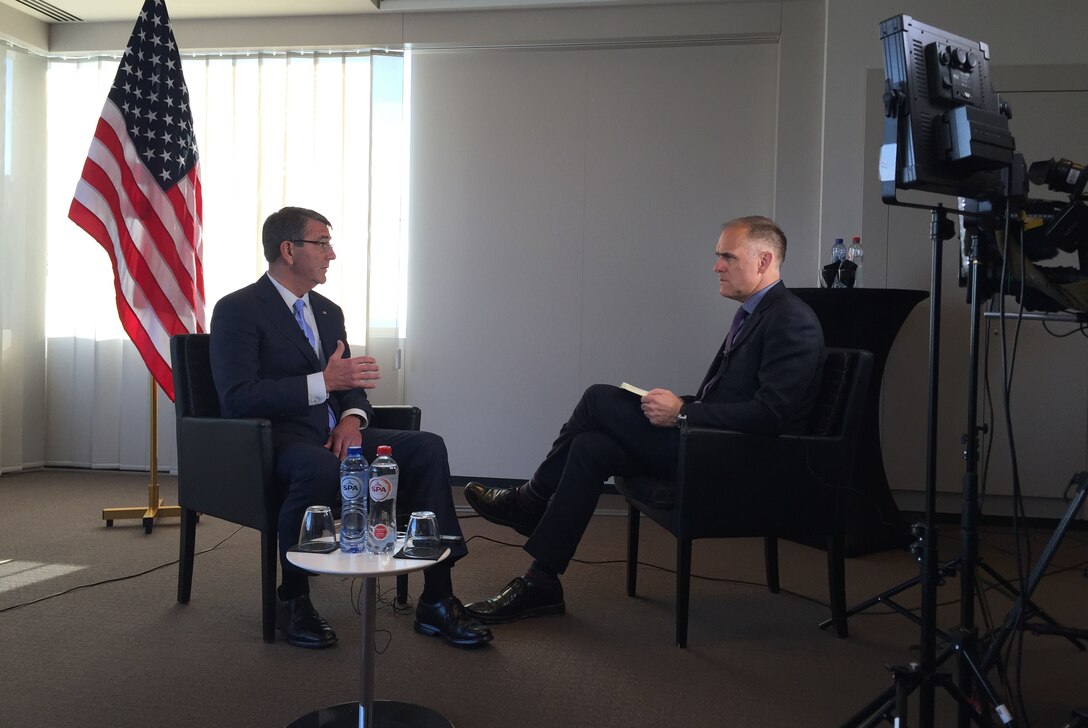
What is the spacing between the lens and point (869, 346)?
3740mm

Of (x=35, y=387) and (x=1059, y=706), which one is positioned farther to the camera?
(x=35, y=387)

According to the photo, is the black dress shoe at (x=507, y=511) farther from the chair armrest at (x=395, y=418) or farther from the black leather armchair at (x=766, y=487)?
the black leather armchair at (x=766, y=487)

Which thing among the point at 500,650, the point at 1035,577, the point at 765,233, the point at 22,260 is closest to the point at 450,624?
the point at 500,650

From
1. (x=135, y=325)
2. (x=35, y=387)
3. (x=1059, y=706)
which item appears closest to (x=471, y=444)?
(x=135, y=325)

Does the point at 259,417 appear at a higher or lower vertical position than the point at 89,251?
lower

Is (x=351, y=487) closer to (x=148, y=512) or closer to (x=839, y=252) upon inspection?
(x=148, y=512)

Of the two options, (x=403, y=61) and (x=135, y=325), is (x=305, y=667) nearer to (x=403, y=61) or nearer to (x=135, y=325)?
(x=135, y=325)

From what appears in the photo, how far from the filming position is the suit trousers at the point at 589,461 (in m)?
2.78

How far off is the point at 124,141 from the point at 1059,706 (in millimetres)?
4243

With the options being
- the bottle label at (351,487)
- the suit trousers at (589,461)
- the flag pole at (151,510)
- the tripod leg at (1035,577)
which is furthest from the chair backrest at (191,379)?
the tripod leg at (1035,577)

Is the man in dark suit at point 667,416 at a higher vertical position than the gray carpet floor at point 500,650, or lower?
higher

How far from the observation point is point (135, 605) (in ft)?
9.38

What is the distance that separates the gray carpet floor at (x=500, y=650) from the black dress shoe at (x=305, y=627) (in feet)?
0.14

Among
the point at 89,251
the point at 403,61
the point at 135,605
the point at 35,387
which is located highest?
the point at 403,61
